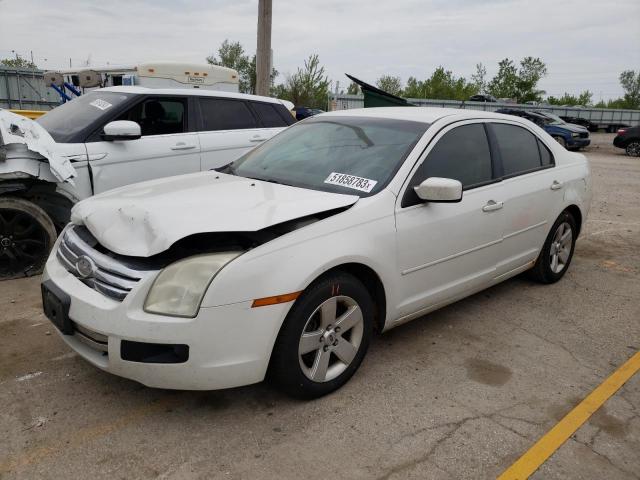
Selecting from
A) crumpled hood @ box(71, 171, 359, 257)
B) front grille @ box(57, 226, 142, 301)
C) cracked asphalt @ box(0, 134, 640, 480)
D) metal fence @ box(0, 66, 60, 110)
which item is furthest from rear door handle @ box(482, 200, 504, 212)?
metal fence @ box(0, 66, 60, 110)

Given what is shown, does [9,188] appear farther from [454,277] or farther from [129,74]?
[129,74]

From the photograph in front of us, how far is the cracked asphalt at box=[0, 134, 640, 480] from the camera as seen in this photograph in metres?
2.40

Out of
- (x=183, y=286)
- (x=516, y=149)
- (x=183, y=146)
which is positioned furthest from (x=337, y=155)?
(x=183, y=146)

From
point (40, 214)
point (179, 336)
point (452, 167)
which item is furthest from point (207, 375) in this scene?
point (40, 214)

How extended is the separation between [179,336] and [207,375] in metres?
0.24

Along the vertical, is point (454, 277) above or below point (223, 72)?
below

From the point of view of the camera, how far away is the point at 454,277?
3.60 metres

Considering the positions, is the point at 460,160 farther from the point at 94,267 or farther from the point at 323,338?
the point at 94,267

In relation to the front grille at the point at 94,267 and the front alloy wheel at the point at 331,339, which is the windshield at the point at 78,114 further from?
the front alloy wheel at the point at 331,339

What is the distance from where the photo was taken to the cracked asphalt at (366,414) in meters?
2.40

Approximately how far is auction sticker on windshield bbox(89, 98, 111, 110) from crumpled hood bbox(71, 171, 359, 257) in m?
2.25

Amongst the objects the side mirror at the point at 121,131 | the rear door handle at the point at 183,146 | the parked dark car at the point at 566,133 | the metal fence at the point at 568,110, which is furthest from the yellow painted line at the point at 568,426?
the metal fence at the point at 568,110

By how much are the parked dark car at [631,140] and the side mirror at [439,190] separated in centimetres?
2014

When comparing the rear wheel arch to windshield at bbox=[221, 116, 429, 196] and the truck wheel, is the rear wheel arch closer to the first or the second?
windshield at bbox=[221, 116, 429, 196]
